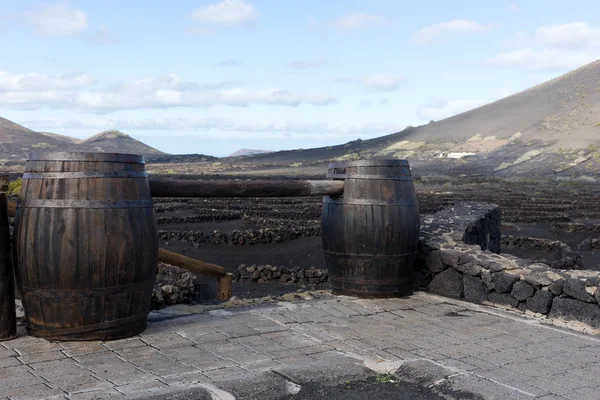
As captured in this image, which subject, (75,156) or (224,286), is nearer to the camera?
(75,156)

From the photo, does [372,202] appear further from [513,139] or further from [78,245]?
[513,139]

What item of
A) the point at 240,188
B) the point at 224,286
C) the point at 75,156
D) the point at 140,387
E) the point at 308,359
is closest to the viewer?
the point at 140,387

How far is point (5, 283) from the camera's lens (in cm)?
448

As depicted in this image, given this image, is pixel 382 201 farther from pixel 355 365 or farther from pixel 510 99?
pixel 510 99

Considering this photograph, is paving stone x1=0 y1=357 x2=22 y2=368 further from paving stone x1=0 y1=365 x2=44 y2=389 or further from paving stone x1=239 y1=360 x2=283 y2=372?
paving stone x1=239 y1=360 x2=283 y2=372

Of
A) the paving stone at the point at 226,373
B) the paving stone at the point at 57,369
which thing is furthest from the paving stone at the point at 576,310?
the paving stone at the point at 57,369

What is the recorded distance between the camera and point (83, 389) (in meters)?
3.59

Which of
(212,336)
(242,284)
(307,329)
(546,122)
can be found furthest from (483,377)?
(546,122)

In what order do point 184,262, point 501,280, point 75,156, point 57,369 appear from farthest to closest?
point 184,262
point 501,280
point 75,156
point 57,369

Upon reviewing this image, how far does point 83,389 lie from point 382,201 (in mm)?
3454

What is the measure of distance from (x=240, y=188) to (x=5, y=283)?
2224 millimetres

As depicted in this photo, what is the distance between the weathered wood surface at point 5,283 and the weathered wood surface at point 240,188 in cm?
115

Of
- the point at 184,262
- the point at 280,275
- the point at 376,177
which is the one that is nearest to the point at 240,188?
the point at 184,262

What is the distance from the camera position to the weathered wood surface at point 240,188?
17.6 feet
